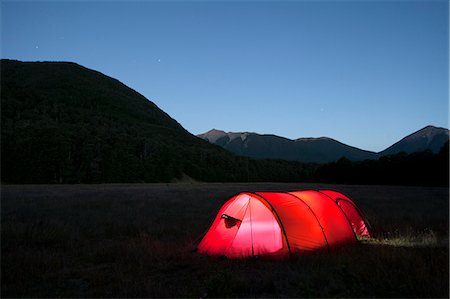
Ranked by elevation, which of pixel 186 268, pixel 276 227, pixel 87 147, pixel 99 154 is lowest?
pixel 186 268

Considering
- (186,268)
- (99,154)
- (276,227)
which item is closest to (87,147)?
(99,154)

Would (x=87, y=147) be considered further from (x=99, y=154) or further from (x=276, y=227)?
(x=276, y=227)

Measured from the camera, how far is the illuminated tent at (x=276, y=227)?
7.69 m

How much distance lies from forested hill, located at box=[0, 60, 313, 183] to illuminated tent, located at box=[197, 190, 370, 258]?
53330 millimetres

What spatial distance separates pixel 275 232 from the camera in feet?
25.4

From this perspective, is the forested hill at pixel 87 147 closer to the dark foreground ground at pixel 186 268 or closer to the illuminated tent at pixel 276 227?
the dark foreground ground at pixel 186 268

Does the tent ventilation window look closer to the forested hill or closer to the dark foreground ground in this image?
the dark foreground ground

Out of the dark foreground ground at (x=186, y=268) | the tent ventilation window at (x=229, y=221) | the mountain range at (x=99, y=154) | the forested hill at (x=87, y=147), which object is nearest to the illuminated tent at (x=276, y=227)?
the tent ventilation window at (x=229, y=221)

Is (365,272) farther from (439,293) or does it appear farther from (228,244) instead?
(228,244)

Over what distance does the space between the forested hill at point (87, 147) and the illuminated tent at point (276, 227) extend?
175 ft

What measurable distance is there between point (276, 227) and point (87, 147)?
57.0m

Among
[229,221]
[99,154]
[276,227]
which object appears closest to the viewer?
[276,227]

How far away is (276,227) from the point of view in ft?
25.4

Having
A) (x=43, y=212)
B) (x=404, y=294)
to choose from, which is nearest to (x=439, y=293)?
(x=404, y=294)
